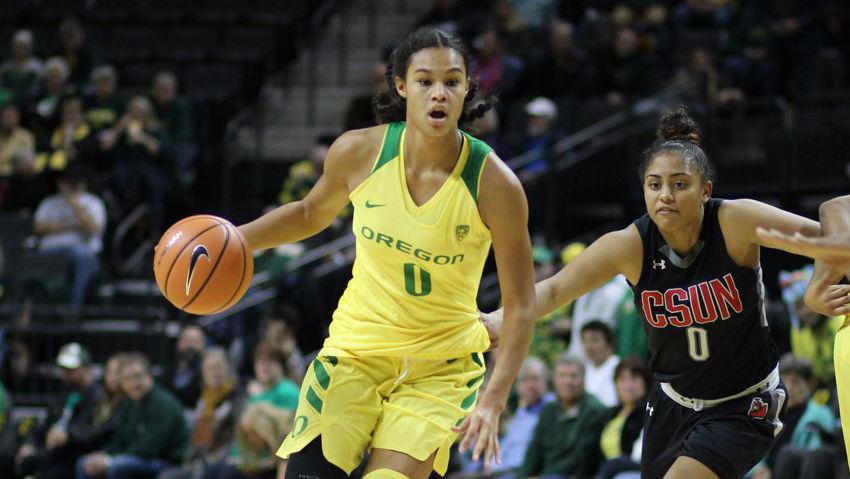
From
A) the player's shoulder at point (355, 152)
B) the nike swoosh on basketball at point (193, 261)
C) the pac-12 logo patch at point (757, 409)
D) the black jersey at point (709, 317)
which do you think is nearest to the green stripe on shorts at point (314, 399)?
the nike swoosh on basketball at point (193, 261)

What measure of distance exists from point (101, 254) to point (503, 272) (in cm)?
885

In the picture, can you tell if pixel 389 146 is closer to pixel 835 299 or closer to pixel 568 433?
pixel 835 299

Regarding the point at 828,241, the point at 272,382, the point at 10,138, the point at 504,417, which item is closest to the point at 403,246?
the point at 828,241

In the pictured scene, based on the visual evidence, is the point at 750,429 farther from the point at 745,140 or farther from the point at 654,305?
the point at 745,140

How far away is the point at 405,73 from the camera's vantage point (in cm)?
508

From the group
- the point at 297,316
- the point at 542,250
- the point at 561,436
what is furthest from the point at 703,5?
the point at 561,436

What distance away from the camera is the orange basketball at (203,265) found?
5.11 meters

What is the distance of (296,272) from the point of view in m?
11.7

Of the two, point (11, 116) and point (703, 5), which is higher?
point (703, 5)

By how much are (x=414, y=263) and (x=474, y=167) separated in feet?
1.34

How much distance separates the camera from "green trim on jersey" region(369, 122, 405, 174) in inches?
200

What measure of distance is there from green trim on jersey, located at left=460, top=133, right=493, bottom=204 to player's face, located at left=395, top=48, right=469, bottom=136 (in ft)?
0.41

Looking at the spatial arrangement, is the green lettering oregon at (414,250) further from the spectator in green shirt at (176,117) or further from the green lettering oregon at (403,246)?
the spectator in green shirt at (176,117)

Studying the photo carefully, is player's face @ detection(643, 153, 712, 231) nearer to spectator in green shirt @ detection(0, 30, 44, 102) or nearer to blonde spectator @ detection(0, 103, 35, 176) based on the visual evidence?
blonde spectator @ detection(0, 103, 35, 176)
